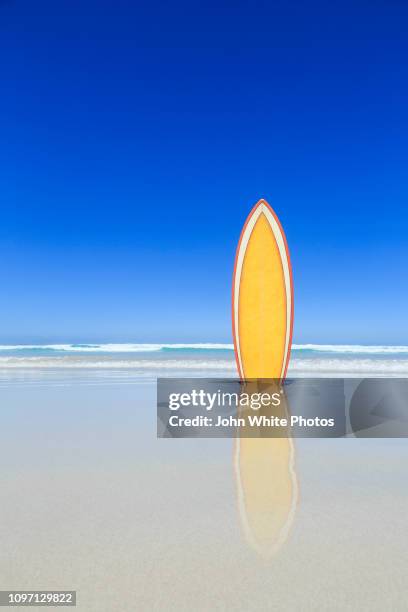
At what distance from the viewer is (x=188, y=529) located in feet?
7.68

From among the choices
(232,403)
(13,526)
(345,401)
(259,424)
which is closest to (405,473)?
(259,424)

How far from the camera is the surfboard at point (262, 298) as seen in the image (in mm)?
6816

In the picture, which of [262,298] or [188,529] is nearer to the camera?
[188,529]

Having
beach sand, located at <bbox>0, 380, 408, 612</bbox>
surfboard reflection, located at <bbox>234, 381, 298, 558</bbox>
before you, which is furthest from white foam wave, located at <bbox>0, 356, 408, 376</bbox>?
beach sand, located at <bbox>0, 380, 408, 612</bbox>

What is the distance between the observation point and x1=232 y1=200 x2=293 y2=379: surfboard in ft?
22.4

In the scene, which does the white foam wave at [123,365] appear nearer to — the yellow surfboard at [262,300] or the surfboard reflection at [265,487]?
the yellow surfboard at [262,300]

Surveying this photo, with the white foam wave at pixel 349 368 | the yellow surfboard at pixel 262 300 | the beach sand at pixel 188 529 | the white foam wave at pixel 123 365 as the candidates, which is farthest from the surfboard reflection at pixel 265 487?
the white foam wave at pixel 123 365

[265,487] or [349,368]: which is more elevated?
[349,368]

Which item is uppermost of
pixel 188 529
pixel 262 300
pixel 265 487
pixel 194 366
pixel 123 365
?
pixel 194 366

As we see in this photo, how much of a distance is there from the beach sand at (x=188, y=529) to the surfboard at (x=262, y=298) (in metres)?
2.46

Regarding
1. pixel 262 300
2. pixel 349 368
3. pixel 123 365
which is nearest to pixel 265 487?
pixel 262 300

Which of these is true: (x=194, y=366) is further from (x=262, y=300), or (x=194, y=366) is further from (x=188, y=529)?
(x=188, y=529)

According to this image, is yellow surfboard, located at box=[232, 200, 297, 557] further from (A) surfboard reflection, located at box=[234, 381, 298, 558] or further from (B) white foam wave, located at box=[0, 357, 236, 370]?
(B) white foam wave, located at box=[0, 357, 236, 370]

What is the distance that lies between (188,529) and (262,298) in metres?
4.84
